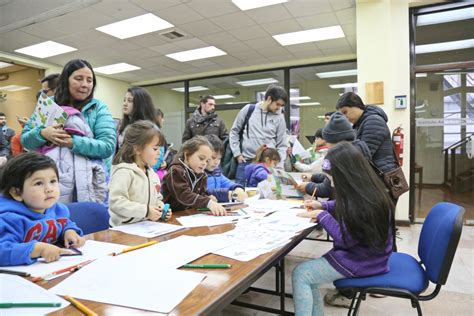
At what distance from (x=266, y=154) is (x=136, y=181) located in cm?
143

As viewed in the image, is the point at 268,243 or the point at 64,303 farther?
the point at 268,243

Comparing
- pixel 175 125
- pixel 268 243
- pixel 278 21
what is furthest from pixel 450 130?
pixel 175 125

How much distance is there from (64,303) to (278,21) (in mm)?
4773

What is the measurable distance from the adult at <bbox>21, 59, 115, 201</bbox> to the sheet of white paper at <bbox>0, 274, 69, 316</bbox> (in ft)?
2.98

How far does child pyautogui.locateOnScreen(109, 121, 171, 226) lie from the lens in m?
1.41

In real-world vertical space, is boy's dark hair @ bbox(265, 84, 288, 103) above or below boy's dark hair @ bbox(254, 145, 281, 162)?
above

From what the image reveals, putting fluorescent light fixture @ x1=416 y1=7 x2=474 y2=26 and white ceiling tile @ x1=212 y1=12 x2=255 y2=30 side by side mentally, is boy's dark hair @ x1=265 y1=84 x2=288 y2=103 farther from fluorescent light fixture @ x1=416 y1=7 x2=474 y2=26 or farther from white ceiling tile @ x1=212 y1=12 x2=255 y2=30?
fluorescent light fixture @ x1=416 y1=7 x2=474 y2=26

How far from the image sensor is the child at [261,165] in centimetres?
265

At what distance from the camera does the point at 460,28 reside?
4.14 m

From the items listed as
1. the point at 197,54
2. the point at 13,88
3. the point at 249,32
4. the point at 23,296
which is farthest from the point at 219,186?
the point at 13,88

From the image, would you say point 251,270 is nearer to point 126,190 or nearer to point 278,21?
point 126,190

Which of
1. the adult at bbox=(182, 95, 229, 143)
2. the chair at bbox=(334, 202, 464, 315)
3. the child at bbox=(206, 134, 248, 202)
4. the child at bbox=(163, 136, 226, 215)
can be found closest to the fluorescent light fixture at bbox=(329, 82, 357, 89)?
the adult at bbox=(182, 95, 229, 143)

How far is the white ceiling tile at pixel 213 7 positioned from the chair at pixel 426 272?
12.2 ft

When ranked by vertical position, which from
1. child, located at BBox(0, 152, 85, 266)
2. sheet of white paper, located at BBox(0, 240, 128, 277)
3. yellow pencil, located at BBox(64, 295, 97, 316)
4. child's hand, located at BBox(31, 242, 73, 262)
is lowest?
sheet of white paper, located at BBox(0, 240, 128, 277)
